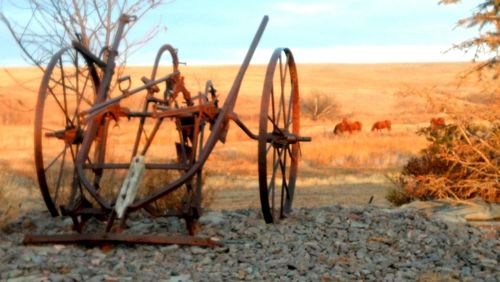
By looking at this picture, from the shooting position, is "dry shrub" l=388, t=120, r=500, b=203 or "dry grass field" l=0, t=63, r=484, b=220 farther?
"dry grass field" l=0, t=63, r=484, b=220

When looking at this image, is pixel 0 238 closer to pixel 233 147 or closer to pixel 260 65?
pixel 233 147

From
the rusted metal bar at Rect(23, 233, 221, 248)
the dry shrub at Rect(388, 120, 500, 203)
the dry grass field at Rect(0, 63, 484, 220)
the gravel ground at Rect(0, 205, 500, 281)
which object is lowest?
the dry grass field at Rect(0, 63, 484, 220)

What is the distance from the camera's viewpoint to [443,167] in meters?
13.3

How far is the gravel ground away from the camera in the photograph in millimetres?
7539

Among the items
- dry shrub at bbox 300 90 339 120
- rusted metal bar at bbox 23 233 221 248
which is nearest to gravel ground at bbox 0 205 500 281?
rusted metal bar at bbox 23 233 221 248

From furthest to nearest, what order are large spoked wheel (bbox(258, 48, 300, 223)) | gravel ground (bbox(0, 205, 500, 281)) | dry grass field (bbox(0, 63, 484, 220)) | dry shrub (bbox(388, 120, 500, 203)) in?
dry grass field (bbox(0, 63, 484, 220)) < dry shrub (bbox(388, 120, 500, 203)) < large spoked wheel (bbox(258, 48, 300, 223)) < gravel ground (bbox(0, 205, 500, 281))

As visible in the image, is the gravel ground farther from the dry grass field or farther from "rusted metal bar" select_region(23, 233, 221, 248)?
the dry grass field

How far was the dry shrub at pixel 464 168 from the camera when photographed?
1176 centimetres

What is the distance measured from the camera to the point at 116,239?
8.05 meters

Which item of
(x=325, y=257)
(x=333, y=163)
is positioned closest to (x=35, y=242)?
(x=325, y=257)

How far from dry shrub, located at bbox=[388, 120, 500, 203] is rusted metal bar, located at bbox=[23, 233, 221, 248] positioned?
175 inches

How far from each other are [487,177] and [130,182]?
18.7 ft

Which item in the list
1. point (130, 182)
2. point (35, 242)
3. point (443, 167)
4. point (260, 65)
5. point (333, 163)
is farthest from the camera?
point (260, 65)

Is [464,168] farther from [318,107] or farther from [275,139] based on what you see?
[318,107]
